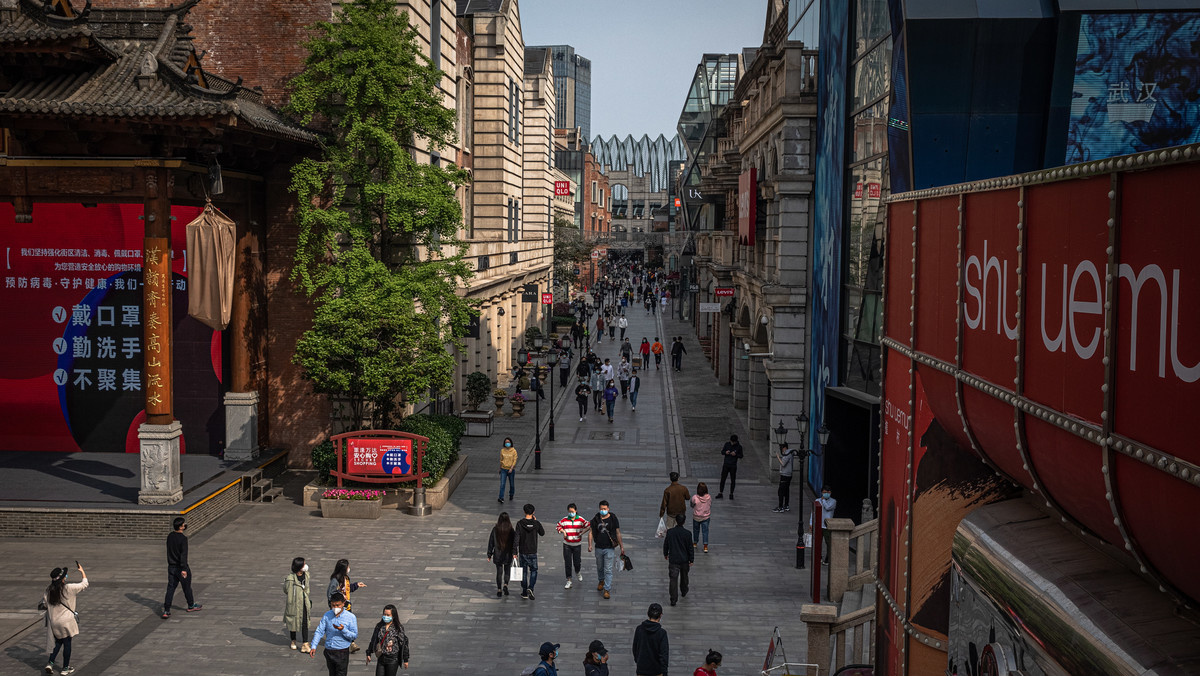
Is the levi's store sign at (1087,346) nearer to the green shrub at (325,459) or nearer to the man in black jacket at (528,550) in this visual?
the man in black jacket at (528,550)

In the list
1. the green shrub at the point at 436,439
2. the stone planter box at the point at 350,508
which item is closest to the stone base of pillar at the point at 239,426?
the stone planter box at the point at 350,508

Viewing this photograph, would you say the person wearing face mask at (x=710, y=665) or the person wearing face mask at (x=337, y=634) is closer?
the person wearing face mask at (x=710, y=665)

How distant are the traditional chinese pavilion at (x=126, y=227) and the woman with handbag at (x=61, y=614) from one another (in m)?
6.65

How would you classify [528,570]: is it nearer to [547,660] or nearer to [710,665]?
[547,660]

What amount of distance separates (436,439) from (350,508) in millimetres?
2588

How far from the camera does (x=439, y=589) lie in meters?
17.1

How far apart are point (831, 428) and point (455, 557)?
8.45m

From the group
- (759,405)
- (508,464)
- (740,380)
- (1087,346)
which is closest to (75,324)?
(508,464)

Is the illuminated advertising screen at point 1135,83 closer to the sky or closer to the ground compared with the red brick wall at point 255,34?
closer to the ground

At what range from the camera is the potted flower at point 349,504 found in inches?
845

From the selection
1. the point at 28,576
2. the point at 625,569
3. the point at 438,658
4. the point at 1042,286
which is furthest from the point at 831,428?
the point at 1042,286

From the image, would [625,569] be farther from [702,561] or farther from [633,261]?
[633,261]

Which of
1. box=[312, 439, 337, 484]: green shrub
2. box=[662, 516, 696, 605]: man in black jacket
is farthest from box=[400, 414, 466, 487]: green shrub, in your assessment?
box=[662, 516, 696, 605]: man in black jacket

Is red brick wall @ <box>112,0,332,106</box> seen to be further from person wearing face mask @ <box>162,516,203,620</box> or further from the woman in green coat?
the woman in green coat
